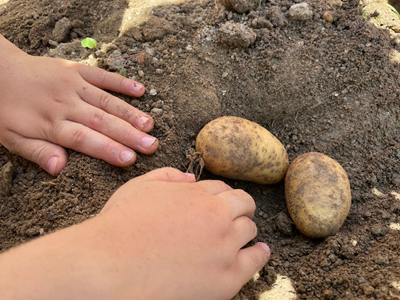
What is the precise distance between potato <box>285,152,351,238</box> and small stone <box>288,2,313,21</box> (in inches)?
36.3

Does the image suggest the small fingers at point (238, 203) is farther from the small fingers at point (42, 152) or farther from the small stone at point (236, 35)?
the small stone at point (236, 35)

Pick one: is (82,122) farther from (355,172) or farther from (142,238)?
(355,172)

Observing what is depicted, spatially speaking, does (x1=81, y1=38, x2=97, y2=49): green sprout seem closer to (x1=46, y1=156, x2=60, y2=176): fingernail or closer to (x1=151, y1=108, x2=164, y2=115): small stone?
(x1=151, y1=108, x2=164, y2=115): small stone

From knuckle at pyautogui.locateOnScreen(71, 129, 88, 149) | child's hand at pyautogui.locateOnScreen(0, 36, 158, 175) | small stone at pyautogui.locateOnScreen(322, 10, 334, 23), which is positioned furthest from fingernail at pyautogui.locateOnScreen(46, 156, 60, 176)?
small stone at pyautogui.locateOnScreen(322, 10, 334, 23)

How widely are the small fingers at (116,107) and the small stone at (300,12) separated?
1082 mm

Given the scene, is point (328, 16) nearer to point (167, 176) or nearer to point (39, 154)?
point (167, 176)

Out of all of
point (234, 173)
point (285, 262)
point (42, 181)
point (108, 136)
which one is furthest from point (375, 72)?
point (42, 181)

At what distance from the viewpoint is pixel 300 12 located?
7.42ft

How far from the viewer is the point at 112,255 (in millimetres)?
1206

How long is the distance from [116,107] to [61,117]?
0.27 meters

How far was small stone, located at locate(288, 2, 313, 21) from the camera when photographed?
226 centimetres

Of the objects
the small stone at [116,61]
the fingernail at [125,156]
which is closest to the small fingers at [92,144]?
the fingernail at [125,156]

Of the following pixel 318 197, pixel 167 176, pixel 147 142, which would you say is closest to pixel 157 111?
pixel 147 142

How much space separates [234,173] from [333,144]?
635 mm
